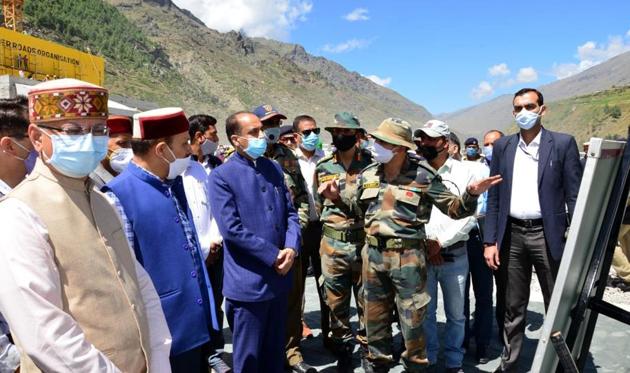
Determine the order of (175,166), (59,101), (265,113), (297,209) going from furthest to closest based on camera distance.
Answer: (297,209) → (265,113) → (175,166) → (59,101)

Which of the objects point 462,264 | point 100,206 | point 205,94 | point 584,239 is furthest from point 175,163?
point 205,94

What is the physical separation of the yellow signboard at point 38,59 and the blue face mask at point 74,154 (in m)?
25.6

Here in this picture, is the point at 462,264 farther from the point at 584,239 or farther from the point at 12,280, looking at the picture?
the point at 12,280

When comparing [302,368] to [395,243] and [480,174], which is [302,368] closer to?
[395,243]

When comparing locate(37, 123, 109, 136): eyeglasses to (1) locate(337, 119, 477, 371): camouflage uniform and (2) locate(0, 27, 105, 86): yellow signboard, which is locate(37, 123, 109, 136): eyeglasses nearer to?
(1) locate(337, 119, 477, 371): camouflage uniform

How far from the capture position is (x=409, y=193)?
3.45 metres

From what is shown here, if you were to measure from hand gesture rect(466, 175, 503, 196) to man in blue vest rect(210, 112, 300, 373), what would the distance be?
4.20 ft

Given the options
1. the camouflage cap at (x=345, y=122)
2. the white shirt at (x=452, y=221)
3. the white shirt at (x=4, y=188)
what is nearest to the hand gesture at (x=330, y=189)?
the camouflage cap at (x=345, y=122)

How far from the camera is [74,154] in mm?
1693

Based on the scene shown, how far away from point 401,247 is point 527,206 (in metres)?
1.04

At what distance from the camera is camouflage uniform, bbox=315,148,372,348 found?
13.4 feet

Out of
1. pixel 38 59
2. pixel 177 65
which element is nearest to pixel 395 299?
pixel 38 59

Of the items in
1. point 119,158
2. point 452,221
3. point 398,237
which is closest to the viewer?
point 398,237

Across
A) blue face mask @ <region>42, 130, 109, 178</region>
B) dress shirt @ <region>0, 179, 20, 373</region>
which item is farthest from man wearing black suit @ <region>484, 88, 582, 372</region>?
dress shirt @ <region>0, 179, 20, 373</region>
